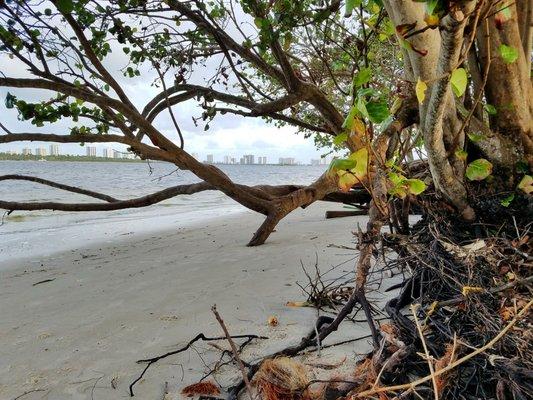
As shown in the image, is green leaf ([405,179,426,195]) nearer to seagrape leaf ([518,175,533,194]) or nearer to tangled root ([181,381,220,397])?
seagrape leaf ([518,175,533,194])

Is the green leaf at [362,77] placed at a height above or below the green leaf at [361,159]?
above

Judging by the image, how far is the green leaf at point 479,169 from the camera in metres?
1.51

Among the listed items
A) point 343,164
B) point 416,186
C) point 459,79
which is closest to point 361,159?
point 343,164

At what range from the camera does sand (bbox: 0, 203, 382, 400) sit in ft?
5.21

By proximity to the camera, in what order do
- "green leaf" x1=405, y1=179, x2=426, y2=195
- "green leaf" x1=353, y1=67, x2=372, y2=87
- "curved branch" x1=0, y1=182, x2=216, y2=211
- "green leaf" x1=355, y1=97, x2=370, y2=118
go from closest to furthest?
"green leaf" x1=355, y1=97, x2=370, y2=118
"green leaf" x1=353, y1=67, x2=372, y2=87
"green leaf" x1=405, y1=179, x2=426, y2=195
"curved branch" x1=0, y1=182, x2=216, y2=211

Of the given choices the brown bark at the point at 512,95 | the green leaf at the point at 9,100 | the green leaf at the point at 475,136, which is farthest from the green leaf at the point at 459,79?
the green leaf at the point at 9,100

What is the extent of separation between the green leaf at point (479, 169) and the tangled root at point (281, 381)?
1114mm

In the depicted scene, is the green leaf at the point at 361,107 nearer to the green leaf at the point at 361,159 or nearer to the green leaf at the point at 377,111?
the green leaf at the point at 377,111

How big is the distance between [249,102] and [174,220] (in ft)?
19.5

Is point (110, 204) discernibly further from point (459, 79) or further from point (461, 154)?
point (459, 79)

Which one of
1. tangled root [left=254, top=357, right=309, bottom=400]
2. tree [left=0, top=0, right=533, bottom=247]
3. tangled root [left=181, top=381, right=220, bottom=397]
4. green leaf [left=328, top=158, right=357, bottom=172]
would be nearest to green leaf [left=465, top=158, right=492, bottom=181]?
tree [left=0, top=0, right=533, bottom=247]

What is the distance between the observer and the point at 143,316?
7.66 feet

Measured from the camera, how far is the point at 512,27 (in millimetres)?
1567

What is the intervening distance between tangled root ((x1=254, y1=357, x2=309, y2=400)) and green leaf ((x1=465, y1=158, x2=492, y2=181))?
111 centimetres
